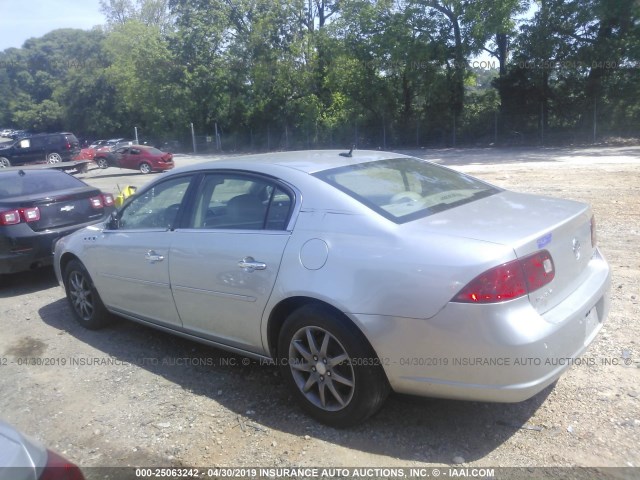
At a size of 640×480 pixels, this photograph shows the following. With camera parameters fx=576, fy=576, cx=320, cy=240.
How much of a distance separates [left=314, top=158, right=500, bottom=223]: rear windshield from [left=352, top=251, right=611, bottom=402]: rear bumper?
708 millimetres

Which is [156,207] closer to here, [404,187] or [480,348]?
[404,187]

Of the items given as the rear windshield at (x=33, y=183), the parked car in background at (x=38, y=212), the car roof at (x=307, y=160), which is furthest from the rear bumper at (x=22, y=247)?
the car roof at (x=307, y=160)

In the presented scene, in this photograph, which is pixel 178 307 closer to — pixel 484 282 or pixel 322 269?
pixel 322 269

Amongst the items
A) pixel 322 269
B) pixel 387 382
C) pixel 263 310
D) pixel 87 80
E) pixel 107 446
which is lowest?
pixel 107 446

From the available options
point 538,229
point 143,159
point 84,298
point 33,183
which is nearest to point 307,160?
point 538,229

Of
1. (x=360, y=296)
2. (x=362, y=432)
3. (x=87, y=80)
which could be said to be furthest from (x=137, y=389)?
(x=87, y=80)

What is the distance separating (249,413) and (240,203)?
1465 mm

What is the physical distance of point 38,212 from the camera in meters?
7.07

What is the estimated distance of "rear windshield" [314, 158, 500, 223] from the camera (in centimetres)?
359

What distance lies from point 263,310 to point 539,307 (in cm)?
165

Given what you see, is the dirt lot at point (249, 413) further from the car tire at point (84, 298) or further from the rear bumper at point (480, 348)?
the rear bumper at point (480, 348)

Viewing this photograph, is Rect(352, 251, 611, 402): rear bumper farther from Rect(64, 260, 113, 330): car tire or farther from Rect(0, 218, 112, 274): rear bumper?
Rect(0, 218, 112, 274): rear bumper

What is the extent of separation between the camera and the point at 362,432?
11.4 feet

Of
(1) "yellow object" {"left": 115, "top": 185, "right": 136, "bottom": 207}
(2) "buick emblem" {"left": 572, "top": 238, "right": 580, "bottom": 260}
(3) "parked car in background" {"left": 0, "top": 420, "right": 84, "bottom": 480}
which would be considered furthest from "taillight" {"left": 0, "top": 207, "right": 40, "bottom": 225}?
(2) "buick emblem" {"left": 572, "top": 238, "right": 580, "bottom": 260}
